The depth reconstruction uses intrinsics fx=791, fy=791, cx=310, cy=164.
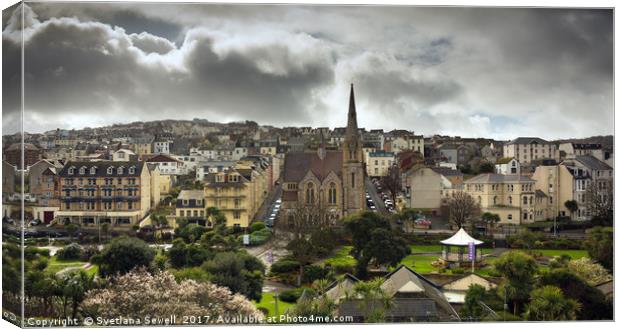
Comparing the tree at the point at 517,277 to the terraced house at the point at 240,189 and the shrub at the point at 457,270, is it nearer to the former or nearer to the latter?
the shrub at the point at 457,270

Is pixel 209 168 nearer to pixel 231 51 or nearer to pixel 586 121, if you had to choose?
pixel 231 51

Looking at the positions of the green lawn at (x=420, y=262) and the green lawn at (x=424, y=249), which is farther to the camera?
the green lawn at (x=424, y=249)

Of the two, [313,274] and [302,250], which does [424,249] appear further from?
[302,250]

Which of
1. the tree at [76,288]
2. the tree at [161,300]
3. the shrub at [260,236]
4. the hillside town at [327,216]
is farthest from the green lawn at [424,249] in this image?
the tree at [76,288]

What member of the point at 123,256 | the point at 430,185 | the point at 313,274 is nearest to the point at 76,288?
the point at 123,256

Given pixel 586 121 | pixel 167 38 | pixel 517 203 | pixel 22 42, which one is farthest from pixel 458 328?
pixel 22 42

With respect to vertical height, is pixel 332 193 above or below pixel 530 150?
below

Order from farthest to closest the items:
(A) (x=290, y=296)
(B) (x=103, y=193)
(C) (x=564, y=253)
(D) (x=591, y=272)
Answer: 1. (C) (x=564, y=253)
2. (D) (x=591, y=272)
3. (B) (x=103, y=193)
4. (A) (x=290, y=296)
